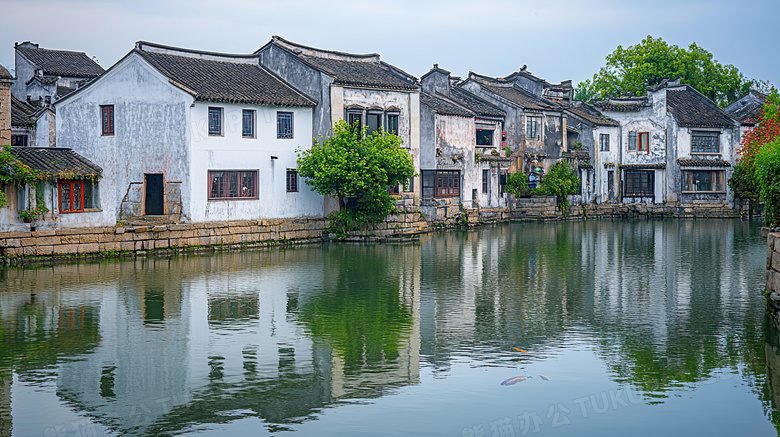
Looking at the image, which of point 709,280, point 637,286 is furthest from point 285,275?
point 709,280

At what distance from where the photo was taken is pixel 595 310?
21578 millimetres

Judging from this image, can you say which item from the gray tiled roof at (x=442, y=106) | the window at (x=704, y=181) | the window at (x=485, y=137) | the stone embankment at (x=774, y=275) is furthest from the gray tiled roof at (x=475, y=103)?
the stone embankment at (x=774, y=275)

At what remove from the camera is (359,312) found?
2142cm

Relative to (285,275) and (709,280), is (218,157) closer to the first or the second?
(285,275)

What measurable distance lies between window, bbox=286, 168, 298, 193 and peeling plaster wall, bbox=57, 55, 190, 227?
526 cm

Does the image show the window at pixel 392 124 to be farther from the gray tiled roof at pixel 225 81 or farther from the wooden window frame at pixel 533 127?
the wooden window frame at pixel 533 127

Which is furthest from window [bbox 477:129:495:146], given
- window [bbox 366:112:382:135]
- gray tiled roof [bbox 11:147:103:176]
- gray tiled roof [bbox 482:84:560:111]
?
gray tiled roof [bbox 11:147:103:176]

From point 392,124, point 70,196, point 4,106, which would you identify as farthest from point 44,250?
point 392,124

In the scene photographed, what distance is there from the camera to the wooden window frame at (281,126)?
39.1 m

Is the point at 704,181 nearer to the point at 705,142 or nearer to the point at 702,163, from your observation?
the point at 702,163

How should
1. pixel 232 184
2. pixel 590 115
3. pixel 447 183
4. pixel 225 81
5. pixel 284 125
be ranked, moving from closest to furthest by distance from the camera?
pixel 232 184 < pixel 225 81 < pixel 284 125 < pixel 447 183 < pixel 590 115

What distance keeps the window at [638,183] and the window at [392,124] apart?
2615 centimetres

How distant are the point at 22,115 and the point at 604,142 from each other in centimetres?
3885

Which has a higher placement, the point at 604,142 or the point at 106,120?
the point at 604,142
